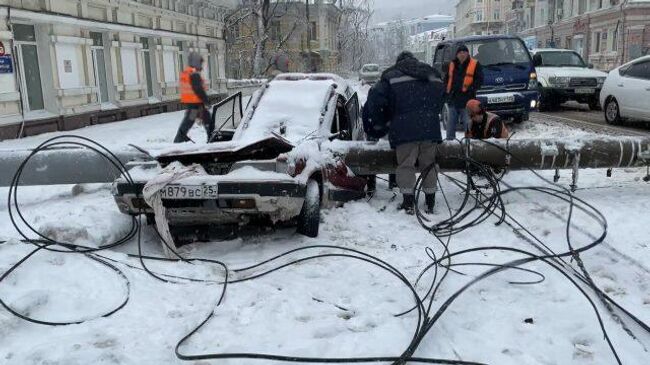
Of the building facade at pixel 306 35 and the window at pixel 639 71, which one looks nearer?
the window at pixel 639 71

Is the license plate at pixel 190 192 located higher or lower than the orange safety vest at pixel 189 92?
lower

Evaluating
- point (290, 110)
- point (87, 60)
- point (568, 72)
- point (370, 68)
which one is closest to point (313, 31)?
point (370, 68)

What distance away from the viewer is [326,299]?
407cm

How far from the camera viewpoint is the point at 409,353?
127 inches

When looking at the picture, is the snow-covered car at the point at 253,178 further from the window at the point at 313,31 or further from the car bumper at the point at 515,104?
the window at the point at 313,31

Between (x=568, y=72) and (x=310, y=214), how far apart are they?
13.7 metres

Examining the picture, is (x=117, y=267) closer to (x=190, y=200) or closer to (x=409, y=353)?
(x=190, y=200)

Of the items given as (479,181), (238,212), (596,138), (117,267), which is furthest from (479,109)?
(117,267)

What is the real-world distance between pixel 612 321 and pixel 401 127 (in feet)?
10.1

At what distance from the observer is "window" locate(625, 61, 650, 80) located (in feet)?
39.5

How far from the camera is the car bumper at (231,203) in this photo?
4836mm

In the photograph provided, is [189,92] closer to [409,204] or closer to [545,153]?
[409,204]

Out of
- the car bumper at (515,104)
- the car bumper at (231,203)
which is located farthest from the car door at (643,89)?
the car bumper at (231,203)

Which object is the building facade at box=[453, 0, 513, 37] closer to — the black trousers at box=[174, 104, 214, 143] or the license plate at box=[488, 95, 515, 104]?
the license plate at box=[488, 95, 515, 104]
